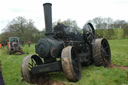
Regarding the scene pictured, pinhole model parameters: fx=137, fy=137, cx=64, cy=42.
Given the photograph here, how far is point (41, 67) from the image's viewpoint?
406cm

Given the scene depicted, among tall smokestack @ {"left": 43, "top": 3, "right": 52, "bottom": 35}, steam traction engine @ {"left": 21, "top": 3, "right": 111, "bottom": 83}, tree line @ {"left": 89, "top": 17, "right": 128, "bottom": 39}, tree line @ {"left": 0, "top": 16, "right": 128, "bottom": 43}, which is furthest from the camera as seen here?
tree line @ {"left": 0, "top": 16, "right": 128, "bottom": 43}

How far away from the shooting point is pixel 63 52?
3.79 m

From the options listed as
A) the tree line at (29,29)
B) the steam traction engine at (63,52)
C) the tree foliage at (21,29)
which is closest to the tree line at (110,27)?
the tree line at (29,29)

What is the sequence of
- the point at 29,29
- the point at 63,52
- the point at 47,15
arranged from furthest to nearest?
the point at 29,29
the point at 47,15
the point at 63,52

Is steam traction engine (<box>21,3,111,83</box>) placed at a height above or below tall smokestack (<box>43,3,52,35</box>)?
below

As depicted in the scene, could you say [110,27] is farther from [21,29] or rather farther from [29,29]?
[21,29]

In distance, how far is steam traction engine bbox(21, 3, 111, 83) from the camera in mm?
3709

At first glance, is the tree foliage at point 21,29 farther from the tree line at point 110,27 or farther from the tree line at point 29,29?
the tree line at point 110,27

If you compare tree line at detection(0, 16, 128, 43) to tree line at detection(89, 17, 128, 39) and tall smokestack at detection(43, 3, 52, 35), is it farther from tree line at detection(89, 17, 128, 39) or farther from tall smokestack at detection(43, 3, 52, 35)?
tall smokestack at detection(43, 3, 52, 35)

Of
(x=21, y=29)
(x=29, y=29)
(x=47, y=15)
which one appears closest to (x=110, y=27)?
(x=29, y=29)

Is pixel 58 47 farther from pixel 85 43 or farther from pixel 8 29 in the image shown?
pixel 8 29


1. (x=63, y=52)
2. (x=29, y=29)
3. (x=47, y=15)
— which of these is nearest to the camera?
(x=63, y=52)

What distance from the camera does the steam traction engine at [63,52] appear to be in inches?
146

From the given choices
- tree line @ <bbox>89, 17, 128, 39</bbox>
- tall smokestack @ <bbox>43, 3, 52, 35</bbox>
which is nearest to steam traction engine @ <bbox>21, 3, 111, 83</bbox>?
tall smokestack @ <bbox>43, 3, 52, 35</bbox>
